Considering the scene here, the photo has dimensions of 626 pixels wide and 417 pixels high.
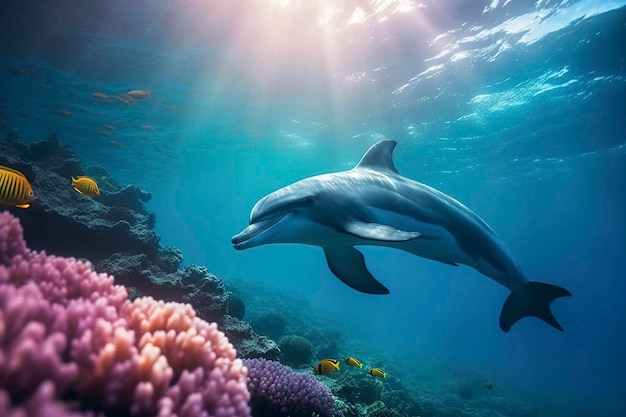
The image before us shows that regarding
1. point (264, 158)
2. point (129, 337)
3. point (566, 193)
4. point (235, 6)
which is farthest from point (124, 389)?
point (566, 193)

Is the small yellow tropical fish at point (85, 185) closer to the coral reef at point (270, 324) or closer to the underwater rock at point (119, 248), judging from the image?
the underwater rock at point (119, 248)

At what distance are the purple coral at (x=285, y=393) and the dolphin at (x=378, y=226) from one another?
6.02 ft

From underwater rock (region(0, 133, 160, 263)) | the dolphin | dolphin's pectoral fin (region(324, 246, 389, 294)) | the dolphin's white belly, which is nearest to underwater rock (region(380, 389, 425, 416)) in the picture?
the dolphin

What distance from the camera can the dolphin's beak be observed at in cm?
419

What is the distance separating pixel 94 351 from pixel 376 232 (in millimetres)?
3536

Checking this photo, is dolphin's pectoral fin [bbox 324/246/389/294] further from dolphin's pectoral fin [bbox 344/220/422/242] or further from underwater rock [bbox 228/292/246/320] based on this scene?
underwater rock [bbox 228/292/246/320]

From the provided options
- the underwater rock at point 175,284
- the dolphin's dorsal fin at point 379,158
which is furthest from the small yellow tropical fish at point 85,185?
the dolphin's dorsal fin at point 379,158

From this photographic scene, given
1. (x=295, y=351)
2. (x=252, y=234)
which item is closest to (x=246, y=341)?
(x=252, y=234)

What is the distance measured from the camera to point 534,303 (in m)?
7.17

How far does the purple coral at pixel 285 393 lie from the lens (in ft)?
13.6

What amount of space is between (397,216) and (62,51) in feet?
74.1

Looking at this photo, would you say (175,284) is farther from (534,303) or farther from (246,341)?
(534,303)

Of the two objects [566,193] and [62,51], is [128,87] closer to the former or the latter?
[62,51]

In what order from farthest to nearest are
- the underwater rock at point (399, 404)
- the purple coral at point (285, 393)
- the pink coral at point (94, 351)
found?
the underwater rock at point (399, 404) → the purple coral at point (285, 393) → the pink coral at point (94, 351)
